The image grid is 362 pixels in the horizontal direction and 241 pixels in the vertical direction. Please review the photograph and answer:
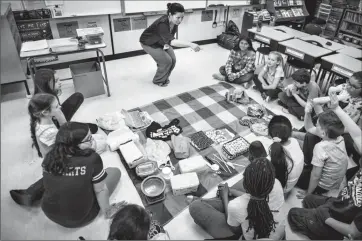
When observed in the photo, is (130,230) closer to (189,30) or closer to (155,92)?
(155,92)

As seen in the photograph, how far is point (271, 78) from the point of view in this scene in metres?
3.49

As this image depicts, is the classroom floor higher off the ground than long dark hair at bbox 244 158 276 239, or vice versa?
long dark hair at bbox 244 158 276 239

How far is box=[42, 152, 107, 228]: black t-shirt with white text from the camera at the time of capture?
1543 mm

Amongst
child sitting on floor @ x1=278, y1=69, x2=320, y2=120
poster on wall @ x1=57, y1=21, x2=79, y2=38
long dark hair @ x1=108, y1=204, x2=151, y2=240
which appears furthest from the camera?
poster on wall @ x1=57, y1=21, x2=79, y2=38

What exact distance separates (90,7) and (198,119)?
2.60 m

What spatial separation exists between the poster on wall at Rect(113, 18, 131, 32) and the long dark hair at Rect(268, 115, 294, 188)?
3.44 meters

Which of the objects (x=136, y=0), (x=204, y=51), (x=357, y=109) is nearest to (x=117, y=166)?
(x=357, y=109)

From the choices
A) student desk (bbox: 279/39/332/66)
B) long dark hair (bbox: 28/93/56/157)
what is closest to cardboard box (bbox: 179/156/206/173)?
long dark hair (bbox: 28/93/56/157)

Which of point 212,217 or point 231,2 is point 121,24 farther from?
point 212,217

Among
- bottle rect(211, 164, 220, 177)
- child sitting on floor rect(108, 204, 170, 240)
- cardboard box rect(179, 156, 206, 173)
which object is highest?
child sitting on floor rect(108, 204, 170, 240)

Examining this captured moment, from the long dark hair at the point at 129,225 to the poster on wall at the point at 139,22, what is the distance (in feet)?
13.1

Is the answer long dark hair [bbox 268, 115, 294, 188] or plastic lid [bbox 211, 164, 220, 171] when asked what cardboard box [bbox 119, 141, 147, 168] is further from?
long dark hair [bbox 268, 115, 294, 188]

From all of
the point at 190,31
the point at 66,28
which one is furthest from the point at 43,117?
the point at 190,31

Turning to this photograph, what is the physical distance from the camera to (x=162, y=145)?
8.50ft
